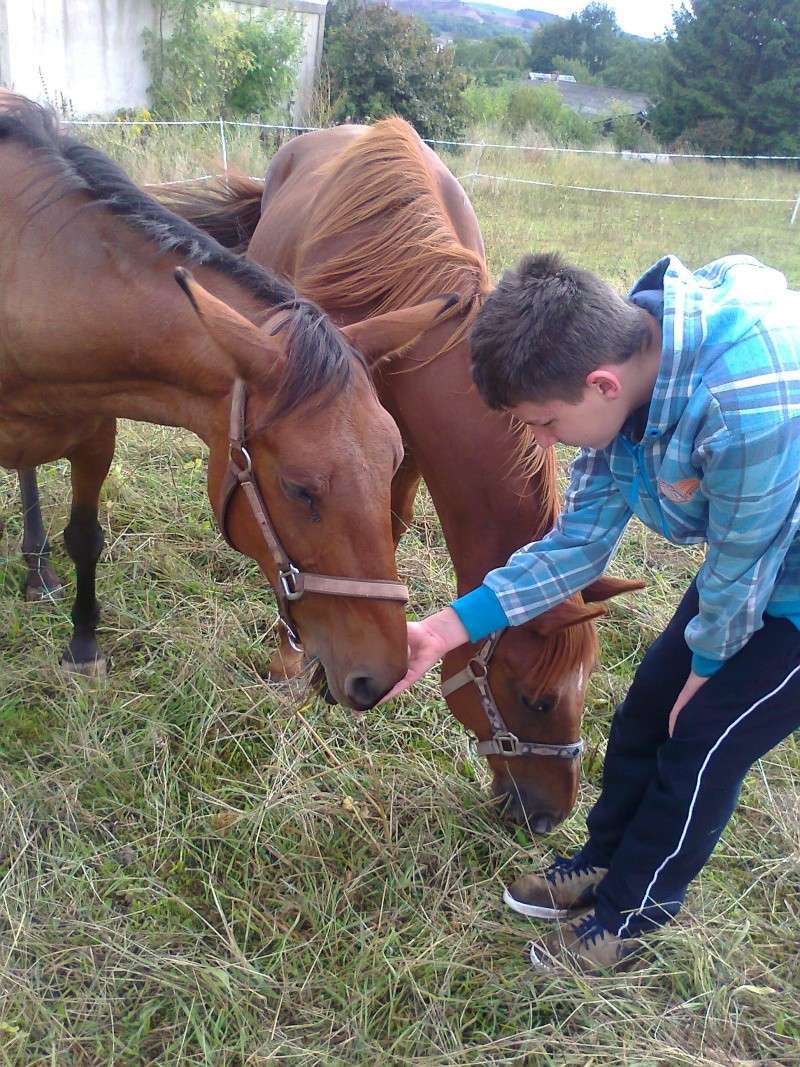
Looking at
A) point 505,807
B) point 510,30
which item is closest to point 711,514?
point 505,807

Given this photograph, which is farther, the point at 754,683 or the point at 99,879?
the point at 99,879

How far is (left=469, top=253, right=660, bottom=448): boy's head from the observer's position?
56.8 inches

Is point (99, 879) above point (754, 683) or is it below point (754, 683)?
below

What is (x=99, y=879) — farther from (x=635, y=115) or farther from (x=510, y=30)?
(x=510, y=30)

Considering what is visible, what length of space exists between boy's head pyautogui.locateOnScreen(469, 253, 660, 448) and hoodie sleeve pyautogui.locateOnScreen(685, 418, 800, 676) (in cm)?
21

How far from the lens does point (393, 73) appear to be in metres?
14.8

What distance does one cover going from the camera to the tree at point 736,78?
963 inches

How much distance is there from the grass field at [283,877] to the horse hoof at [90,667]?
0.06m

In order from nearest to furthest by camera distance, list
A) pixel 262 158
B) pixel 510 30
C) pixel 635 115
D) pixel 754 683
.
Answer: pixel 754 683 < pixel 262 158 < pixel 635 115 < pixel 510 30

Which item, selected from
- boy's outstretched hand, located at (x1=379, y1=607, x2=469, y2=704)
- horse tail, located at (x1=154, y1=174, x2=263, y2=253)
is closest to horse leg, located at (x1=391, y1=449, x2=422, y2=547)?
boy's outstretched hand, located at (x1=379, y1=607, x2=469, y2=704)

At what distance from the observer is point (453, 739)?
2646 mm

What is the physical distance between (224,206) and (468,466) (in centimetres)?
249

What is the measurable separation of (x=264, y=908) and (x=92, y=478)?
1659 mm

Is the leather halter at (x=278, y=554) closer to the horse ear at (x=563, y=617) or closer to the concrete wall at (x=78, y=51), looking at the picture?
the horse ear at (x=563, y=617)
